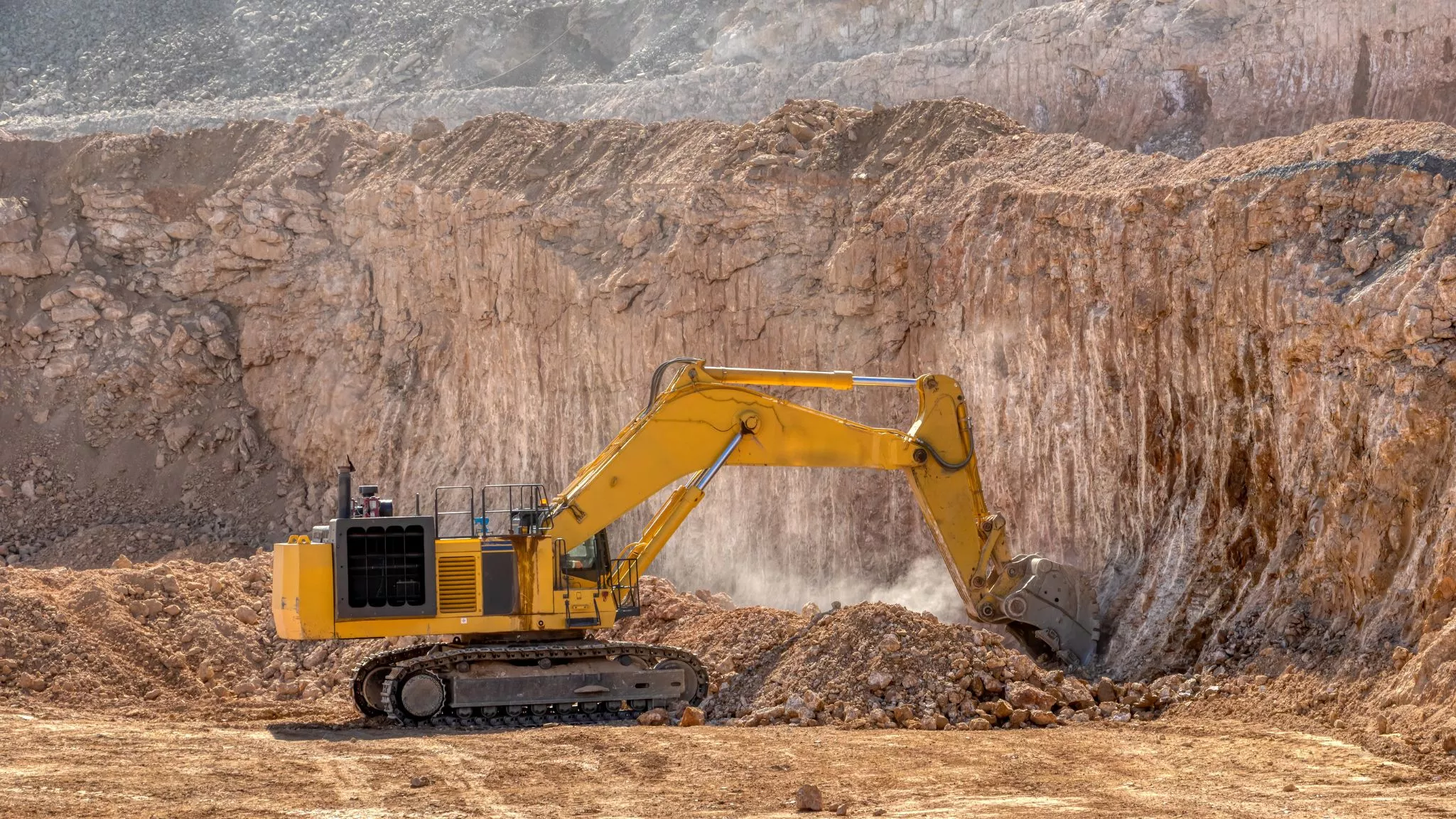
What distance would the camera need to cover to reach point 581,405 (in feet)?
84.6

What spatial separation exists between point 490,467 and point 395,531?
471 inches

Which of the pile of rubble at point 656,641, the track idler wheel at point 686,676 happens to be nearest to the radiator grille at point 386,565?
the pile of rubble at point 656,641

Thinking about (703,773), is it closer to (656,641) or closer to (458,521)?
(656,641)

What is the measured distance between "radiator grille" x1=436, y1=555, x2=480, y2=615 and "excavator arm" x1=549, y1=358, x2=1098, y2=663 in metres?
0.85

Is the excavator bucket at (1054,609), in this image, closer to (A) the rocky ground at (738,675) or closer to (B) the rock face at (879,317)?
(B) the rock face at (879,317)

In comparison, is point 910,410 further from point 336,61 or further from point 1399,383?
point 336,61

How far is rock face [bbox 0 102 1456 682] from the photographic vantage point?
50.5 feet

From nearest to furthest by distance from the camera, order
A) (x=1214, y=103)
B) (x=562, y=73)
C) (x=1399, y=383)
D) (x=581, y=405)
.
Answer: (x=1399, y=383)
(x=581, y=405)
(x=1214, y=103)
(x=562, y=73)

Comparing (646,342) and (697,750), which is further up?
(646,342)

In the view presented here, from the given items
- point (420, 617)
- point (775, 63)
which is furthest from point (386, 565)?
point (775, 63)

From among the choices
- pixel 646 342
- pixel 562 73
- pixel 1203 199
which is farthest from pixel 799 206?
pixel 562 73

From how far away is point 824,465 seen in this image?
1603 centimetres

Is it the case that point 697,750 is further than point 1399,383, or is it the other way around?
point 1399,383

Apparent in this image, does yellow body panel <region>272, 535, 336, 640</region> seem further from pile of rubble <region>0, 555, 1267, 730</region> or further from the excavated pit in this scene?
the excavated pit
